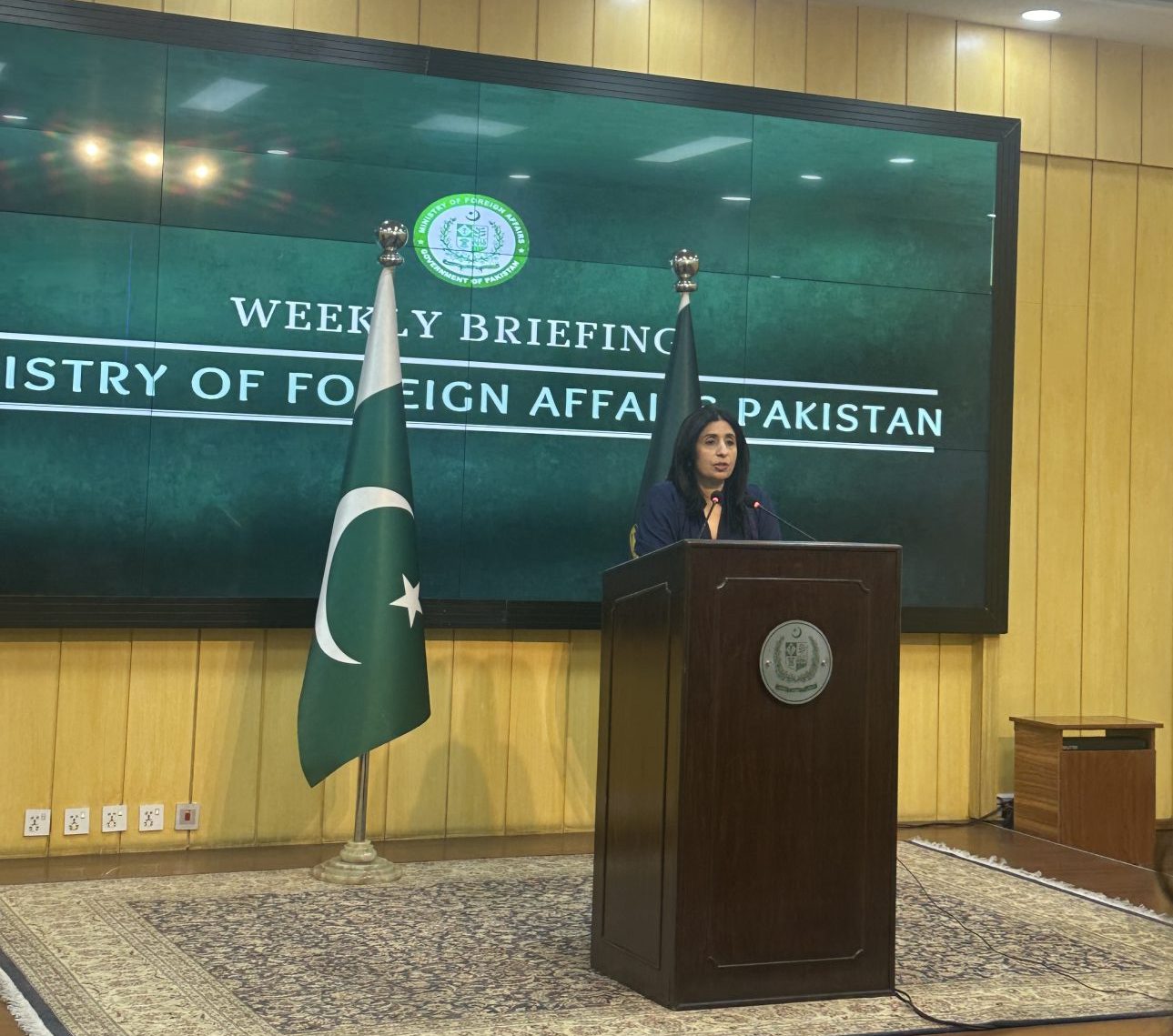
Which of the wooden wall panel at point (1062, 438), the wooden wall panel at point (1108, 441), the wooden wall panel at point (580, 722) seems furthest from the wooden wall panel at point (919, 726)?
the wooden wall panel at point (580, 722)

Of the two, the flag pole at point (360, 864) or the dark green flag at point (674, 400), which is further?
the dark green flag at point (674, 400)

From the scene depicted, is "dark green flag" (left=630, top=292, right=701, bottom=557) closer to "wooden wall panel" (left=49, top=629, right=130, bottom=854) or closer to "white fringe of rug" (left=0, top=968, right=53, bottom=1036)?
"wooden wall panel" (left=49, top=629, right=130, bottom=854)

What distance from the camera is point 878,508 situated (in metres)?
5.84

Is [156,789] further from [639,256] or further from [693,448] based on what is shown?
[639,256]

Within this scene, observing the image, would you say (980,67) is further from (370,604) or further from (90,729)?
(90,729)

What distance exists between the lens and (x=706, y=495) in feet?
14.5

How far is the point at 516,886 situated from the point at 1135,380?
11.5ft

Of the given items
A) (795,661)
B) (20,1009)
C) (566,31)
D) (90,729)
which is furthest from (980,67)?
(20,1009)

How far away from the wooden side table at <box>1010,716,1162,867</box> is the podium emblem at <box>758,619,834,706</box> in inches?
107

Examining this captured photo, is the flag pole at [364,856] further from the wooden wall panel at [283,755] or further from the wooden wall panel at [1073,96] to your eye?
the wooden wall panel at [1073,96]

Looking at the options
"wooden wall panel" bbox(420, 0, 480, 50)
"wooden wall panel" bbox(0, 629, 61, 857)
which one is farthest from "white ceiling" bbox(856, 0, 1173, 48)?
"wooden wall panel" bbox(0, 629, 61, 857)

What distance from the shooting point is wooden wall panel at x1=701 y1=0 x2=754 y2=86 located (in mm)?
5719

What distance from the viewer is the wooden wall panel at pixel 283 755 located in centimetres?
516

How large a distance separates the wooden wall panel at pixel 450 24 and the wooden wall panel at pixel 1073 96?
2.43 metres
